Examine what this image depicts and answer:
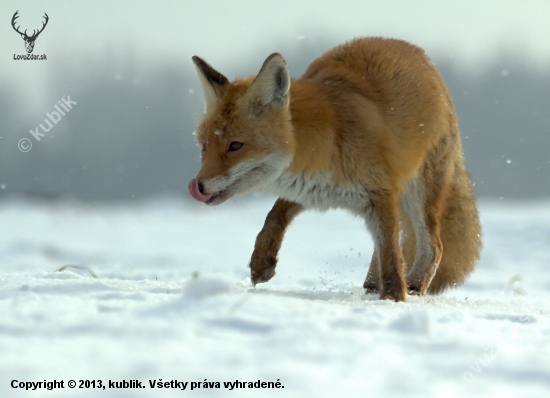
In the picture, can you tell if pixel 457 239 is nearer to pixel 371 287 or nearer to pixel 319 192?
pixel 371 287

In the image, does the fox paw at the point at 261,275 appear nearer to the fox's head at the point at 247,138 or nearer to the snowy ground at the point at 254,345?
the fox's head at the point at 247,138

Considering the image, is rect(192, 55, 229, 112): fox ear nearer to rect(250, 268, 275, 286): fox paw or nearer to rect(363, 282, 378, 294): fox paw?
rect(250, 268, 275, 286): fox paw

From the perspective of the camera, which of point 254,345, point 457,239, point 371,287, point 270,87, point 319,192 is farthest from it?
point 457,239

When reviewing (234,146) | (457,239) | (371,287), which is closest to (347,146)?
(234,146)

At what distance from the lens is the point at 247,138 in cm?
428

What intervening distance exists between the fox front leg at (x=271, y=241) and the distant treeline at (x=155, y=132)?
3642 centimetres

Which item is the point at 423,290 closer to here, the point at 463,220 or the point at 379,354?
the point at 463,220

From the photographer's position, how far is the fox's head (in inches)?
165

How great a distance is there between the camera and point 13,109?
47.0 metres

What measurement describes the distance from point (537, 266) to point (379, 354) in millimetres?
9299

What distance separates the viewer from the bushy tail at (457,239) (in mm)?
6121

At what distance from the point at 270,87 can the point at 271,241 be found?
1388mm

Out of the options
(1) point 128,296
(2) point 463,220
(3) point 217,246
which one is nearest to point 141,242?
(3) point 217,246

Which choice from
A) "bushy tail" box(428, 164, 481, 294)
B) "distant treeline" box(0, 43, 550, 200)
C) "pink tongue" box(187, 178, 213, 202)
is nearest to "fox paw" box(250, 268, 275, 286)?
"pink tongue" box(187, 178, 213, 202)
